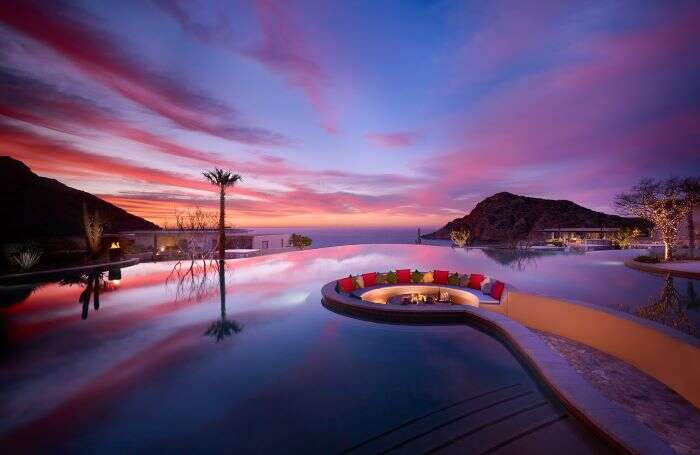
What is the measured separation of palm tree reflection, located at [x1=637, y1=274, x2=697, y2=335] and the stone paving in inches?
88.5

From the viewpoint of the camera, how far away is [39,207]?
5003 centimetres

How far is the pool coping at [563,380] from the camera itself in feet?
11.0

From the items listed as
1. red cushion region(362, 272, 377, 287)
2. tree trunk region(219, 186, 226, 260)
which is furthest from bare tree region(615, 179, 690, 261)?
tree trunk region(219, 186, 226, 260)

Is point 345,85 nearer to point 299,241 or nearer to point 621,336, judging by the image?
point 621,336

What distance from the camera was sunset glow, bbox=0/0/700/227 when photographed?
36.7 ft

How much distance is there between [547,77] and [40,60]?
22.7 meters

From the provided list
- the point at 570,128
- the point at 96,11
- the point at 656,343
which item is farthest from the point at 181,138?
the point at 570,128

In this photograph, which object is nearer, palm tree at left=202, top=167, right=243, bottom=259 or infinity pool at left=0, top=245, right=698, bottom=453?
infinity pool at left=0, top=245, right=698, bottom=453

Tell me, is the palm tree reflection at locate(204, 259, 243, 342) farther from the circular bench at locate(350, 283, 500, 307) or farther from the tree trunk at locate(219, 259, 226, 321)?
the circular bench at locate(350, 283, 500, 307)

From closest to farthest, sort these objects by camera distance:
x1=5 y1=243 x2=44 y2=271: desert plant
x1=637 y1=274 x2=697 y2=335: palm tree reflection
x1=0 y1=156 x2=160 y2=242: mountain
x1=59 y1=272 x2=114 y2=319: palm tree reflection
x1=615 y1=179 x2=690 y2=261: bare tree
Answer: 1. x1=637 y1=274 x2=697 y2=335: palm tree reflection
2. x1=59 y1=272 x2=114 y2=319: palm tree reflection
3. x1=5 y1=243 x2=44 y2=271: desert plant
4. x1=615 y1=179 x2=690 y2=261: bare tree
5. x1=0 y1=156 x2=160 y2=242: mountain

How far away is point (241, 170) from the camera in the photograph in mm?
26234

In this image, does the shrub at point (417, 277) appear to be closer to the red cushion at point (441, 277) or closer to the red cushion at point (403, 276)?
the red cushion at point (403, 276)

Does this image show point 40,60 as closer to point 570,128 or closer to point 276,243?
point 276,243

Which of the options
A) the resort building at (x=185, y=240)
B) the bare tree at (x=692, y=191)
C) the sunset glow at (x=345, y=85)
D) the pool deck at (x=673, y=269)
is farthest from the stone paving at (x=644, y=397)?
the resort building at (x=185, y=240)
